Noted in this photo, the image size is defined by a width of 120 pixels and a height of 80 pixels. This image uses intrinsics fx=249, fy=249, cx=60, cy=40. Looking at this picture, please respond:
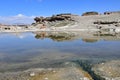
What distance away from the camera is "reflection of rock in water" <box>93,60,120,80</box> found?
12.0 meters

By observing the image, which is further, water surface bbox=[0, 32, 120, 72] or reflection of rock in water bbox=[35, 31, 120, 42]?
reflection of rock in water bbox=[35, 31, 120, 42]

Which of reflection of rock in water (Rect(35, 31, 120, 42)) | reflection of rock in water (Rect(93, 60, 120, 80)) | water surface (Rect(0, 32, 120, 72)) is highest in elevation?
reflection of rock in water (Rect(93, 60, 120, 80))

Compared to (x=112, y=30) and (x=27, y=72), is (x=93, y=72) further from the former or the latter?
(x=112, y=30)

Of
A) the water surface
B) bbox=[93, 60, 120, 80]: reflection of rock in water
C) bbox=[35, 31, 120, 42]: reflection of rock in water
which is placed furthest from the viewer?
bbox=[35, 31, 120, 42]: reflection of rock in water

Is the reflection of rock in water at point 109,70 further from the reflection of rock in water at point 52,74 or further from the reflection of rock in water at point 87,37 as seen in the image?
the reflection of rock in water at point 87,37

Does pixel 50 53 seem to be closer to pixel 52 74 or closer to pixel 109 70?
pixel 52 74

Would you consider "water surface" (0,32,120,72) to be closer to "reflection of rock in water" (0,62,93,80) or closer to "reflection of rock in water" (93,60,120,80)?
"reflection of rock in water" (0,62,93,80)

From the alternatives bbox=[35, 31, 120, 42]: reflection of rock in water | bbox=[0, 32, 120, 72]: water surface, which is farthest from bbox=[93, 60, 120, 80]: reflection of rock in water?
bbox=[35, 31, 120, 42]: reflection of rock in water

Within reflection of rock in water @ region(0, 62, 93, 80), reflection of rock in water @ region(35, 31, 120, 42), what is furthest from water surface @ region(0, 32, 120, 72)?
reflection of rock in water @ region(35, 31, 120, 42)

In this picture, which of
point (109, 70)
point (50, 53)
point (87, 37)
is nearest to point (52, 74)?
point (109, 70)

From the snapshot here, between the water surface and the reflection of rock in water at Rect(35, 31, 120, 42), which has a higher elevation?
the water surface

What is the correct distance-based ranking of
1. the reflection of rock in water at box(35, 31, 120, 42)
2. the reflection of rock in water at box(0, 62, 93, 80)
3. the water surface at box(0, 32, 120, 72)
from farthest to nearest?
1. the reflection of rock in water at box(35, 31, 120, 42)
2. the water surface at box(0, 32, 120, 72)
3. the reflection of rock in water at box(0, 62, 93, 80)

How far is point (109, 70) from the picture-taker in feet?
43.2

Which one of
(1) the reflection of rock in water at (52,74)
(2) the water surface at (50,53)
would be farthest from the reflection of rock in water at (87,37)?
(1) the reflection of rock in water at (52,74)
